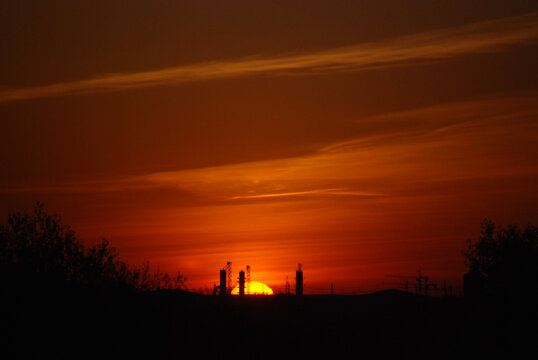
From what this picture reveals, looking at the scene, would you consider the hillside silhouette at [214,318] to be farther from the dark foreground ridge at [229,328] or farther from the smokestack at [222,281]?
the smokestack at [222,281]

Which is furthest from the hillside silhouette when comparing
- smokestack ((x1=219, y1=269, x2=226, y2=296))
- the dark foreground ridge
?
smokestack ((x1=219, y1=269, x2=226, y2=296))

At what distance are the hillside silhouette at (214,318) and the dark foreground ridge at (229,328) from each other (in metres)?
0.05

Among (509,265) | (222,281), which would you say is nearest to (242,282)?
(222,281)

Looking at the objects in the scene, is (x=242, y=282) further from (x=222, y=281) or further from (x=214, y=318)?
(x=214, y=318)

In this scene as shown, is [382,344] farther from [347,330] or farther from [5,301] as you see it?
[5,301]

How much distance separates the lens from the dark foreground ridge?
3469 cm

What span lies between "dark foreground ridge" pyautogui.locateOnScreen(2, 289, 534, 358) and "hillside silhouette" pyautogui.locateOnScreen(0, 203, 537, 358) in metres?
0.05

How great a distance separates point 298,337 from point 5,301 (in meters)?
22.1

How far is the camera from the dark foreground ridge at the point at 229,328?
34.7m

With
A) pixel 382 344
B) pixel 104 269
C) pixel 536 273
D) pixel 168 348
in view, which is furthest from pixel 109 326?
pixel 536 273

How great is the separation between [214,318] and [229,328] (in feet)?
4.49

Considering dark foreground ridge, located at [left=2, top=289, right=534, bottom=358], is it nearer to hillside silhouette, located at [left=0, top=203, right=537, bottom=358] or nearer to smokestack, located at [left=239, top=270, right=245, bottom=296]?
hillside silhouette, located at [left=0, top=203, right=537, bottom=358]

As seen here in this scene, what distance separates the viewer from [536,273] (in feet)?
205

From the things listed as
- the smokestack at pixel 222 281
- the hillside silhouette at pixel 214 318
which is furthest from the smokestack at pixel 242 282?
the hillside silhouette at pixel 214 318
